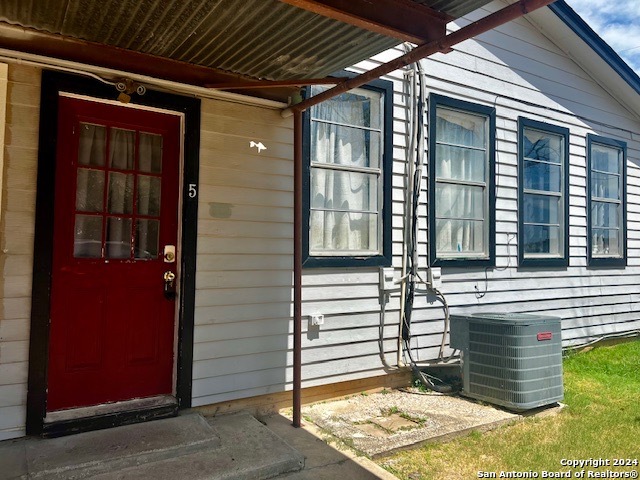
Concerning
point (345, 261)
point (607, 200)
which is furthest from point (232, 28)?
point (607, 200)

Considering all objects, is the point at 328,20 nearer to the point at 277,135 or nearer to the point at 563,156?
the point at 277,135

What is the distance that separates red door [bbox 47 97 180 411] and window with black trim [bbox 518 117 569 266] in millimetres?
4154

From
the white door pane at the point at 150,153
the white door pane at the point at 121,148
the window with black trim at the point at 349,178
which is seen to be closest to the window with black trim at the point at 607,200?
the window with black trim at the point at 349,178

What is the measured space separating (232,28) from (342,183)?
185cm

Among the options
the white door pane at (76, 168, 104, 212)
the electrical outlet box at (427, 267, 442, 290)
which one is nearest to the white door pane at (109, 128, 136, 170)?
the white door pane at (76, 168, 104, 212)

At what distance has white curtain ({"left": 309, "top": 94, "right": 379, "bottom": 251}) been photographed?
4281 millimetres

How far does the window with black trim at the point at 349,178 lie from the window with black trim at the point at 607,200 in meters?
3.64

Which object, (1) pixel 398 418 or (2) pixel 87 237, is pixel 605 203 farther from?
(2) pixel 87 237

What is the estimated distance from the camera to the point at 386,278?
447 cm

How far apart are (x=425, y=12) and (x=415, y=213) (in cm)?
235

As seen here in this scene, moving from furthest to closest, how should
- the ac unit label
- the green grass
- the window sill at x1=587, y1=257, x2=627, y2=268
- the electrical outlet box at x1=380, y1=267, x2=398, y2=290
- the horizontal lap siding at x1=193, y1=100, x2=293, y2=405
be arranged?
the window sill at x1=587, y1=257, x2=627, y2=268
the electrical outlet box at x1=380, y1=267, x2=398, y2=290
the ac unit label
the horizontal lap siding at x1=193, y1=100, x2=293, y2=405
the green grass

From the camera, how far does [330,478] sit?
287 centimetres

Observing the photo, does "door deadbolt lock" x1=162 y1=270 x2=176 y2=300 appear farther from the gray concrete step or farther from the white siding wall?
the gray concrete step

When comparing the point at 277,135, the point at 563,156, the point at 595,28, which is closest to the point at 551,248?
the point at 563,156
